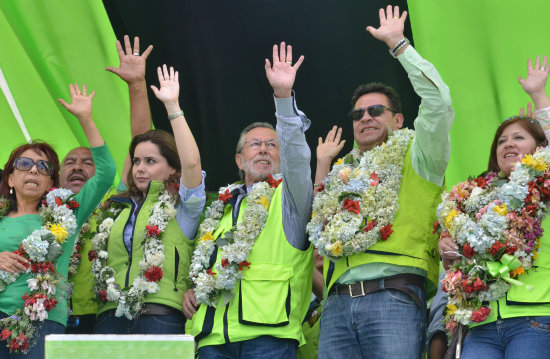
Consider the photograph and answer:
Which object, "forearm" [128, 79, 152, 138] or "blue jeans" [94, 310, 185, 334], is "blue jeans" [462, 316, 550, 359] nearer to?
"blue jeans" [94, 310, 185, 334]

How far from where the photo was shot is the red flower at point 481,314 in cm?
362

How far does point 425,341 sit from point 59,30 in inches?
152

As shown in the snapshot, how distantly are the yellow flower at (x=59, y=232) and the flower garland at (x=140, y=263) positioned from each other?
275 millimetres

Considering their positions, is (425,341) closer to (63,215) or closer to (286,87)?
(286,87)

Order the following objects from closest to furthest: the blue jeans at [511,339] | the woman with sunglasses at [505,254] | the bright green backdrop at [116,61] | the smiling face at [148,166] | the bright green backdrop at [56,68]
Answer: the blue jeans at [511,339]
the woman with sunglasses at [505,254]
the smiling face at [148,166]
the bright green backdrop at [116,61]
the bright green backdrop at [56,68]

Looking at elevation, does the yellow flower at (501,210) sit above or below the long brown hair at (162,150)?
below

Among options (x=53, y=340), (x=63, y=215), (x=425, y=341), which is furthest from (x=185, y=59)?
(x=53, y=340)

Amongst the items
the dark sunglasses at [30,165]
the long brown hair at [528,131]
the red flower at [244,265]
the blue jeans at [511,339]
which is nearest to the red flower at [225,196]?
the red flower at [244,265]

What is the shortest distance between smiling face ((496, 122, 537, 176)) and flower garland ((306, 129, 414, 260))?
0.49 meters

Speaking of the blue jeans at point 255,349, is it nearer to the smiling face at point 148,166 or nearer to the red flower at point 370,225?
the red flower at point 370,225

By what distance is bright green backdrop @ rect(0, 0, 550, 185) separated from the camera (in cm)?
533

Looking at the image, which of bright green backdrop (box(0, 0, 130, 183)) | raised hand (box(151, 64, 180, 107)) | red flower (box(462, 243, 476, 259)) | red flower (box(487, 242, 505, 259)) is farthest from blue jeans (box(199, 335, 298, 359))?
bright green backdrop (box(0, 0, 130, 183))

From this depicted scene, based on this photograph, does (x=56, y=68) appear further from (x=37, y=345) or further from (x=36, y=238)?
(x=37, y=345)

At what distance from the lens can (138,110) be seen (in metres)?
5.30
